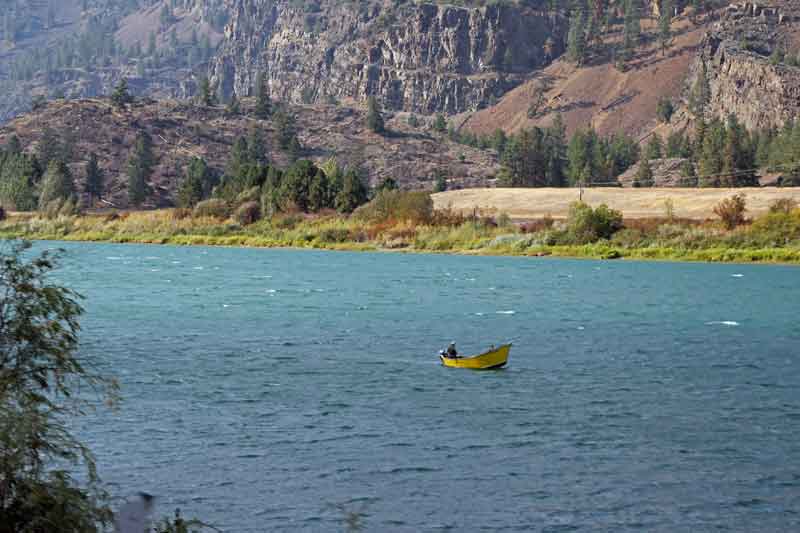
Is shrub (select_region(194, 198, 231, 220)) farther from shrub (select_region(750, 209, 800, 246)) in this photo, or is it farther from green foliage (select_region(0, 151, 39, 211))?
shrub (select_region(750, 209, 800, 246))

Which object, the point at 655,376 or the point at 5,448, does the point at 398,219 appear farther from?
Answer: the point at 5,448

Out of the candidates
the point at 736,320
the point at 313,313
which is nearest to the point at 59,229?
the point at 313,313

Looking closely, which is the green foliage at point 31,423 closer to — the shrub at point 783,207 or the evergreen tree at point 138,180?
the shrub at point 783,207

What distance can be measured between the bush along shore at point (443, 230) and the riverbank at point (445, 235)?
4.1 inches

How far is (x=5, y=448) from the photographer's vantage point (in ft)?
40.0

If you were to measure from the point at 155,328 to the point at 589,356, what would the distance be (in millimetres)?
16279

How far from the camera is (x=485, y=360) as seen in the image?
3359 centimetres

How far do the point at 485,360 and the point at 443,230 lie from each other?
77981 mm

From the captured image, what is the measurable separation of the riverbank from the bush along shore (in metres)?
0.10

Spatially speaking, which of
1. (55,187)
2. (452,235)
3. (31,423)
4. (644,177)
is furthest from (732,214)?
(31,423)

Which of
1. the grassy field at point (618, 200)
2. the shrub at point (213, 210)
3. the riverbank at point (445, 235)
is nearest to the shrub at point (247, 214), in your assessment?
the riverbank at point (445, 235)

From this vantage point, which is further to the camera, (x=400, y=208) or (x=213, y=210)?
(x=213, y=210)

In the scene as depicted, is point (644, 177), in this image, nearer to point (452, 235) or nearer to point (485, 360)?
point (452, 235)

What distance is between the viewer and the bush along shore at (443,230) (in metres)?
96.9
